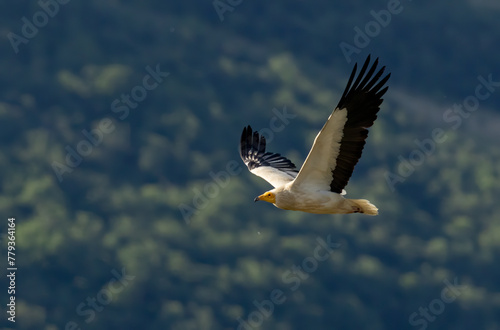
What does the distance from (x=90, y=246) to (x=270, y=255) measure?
66.3ft

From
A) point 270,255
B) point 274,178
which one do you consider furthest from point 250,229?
point 274,178

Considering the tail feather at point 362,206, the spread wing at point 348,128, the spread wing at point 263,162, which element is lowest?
the tail feather at point 362,206

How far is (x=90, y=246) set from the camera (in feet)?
339

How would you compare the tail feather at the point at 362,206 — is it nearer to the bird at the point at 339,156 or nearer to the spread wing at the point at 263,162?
the bird at the point at 339,156

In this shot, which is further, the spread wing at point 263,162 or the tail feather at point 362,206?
the spread wing at point 263,162

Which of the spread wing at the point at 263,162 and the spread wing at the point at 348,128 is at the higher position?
the spread wing at the point at 263,162

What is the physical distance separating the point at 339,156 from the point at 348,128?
28.0 inches

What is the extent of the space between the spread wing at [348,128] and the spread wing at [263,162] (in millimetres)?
3726

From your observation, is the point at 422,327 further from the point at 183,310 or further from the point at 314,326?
the point at 183,310

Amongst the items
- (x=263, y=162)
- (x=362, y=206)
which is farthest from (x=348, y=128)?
(x=263, y=162)

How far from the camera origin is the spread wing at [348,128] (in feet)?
55.0

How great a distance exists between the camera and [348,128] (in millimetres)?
16938

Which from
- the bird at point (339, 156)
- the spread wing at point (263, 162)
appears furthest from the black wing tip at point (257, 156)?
the bird at point (339, 156)

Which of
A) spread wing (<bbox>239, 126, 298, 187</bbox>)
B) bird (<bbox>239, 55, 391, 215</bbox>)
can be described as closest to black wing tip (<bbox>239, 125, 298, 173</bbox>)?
spread wing (<bbox>239, 126, 298, 187</bbox>)
